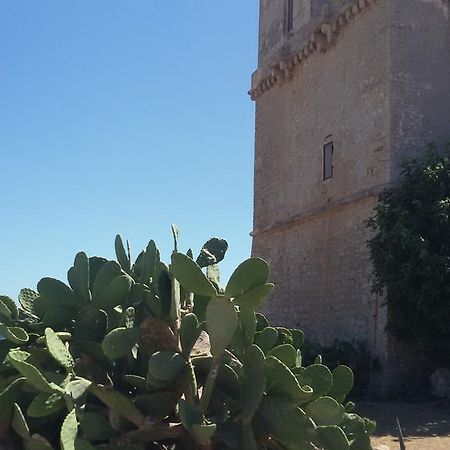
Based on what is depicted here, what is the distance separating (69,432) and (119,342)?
0.57 m

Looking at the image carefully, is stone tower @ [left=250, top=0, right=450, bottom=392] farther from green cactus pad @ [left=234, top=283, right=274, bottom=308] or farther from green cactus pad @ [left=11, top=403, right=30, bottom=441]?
green cactus pad @ [left=11, top=403, right=30, bottom=441]

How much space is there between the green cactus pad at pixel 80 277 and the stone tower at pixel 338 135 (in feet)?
28.5

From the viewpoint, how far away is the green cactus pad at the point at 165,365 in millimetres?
3604

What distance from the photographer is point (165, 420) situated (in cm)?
393

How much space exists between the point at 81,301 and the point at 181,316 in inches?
24.1

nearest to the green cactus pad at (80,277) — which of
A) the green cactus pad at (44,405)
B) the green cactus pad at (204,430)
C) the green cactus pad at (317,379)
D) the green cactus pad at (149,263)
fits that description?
the green cactus pad at (149,263)

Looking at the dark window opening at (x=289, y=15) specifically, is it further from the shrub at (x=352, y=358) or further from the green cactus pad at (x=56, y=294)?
the green cactus pad at (x=56, y=294)

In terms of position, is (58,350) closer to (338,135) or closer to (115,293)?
(115,293)

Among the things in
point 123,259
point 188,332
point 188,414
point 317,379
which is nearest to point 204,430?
point 188,414

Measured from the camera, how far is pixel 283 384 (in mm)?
3811

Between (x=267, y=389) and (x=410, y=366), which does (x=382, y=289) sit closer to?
(x=410, y=366)

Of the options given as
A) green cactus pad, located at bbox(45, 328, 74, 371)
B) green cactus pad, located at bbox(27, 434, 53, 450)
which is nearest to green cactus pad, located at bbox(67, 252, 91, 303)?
green cactus pad, located at bbox(45, 328, 74, 371)

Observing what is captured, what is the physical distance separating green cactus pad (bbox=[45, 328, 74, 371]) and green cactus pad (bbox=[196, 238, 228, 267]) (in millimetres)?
978

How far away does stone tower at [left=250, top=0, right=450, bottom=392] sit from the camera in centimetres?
1266
